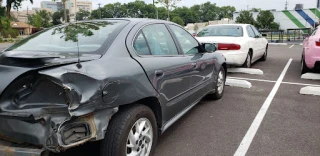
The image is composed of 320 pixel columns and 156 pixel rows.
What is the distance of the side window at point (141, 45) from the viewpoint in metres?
2.74

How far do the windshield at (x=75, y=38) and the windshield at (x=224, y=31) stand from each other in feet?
17.0

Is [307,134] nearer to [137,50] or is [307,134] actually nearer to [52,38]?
[137,50]

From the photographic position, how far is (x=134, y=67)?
2482 mm

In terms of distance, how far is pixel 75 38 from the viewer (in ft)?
9.11

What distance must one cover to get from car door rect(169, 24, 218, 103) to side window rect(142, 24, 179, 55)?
0.20 meters

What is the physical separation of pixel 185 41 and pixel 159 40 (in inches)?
29.2

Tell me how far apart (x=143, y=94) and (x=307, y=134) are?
238 centimetres

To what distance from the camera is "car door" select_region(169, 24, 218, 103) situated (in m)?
3.66

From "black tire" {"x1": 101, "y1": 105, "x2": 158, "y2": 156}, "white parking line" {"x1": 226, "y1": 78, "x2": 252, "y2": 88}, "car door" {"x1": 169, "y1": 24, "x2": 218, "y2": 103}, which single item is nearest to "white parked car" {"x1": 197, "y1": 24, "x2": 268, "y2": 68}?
"white parking line" {"x1": 226, "y1": 78, "x2": 252, "y2": 88}

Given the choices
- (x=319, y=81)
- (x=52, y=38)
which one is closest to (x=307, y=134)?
(x=52, y=38)

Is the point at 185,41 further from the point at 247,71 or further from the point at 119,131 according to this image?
the point at 247,71

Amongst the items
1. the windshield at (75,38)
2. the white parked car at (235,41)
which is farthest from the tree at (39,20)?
the windshield at (75,38)

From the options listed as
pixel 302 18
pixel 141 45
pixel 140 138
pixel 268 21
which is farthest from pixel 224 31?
pixel 268 21

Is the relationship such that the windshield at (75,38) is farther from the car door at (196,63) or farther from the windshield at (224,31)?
the windshield at (224,31)
